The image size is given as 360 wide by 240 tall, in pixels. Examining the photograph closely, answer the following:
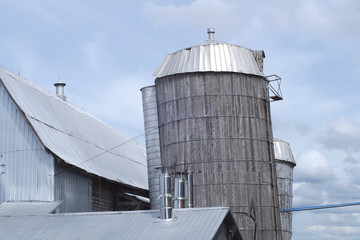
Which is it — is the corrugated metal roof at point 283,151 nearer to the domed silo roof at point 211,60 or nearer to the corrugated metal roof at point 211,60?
the domed silo roof at point 211,60

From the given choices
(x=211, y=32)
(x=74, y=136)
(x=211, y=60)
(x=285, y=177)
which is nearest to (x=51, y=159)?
(x=74, y=136)

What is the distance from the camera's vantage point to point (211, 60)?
85.9ft

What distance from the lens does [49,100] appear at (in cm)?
2966

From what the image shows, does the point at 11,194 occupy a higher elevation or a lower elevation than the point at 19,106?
lower

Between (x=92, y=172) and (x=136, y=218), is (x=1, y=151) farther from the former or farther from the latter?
(x=136, y=218)

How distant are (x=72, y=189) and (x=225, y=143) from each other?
6.72 metres

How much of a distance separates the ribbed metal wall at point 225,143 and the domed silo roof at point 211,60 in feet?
1.02

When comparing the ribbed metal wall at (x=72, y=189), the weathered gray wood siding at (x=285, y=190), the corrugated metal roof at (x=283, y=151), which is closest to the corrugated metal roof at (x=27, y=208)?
the ribbed metal wall at (x=72, y=189)

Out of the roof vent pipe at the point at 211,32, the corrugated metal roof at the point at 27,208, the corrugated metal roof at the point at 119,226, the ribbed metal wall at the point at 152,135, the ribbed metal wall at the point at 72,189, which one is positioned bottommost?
the corrugated metal roof at the point at 119,226

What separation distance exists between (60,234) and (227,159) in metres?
8.72

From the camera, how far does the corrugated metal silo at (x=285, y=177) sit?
3784 cm

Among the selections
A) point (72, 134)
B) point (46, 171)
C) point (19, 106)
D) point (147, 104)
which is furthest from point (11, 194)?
point (147, 104)

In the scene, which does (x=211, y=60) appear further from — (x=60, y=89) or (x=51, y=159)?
(x=60, y=89)

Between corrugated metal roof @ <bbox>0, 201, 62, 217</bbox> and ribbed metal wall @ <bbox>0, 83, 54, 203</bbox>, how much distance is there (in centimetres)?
32
